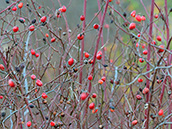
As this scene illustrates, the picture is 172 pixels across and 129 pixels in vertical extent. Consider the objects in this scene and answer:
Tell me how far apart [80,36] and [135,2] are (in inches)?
209

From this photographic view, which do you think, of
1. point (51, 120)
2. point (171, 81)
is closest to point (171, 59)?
point (171, 81)

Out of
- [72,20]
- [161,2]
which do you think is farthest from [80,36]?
[161,2]

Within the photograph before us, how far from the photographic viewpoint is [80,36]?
61.6 inches

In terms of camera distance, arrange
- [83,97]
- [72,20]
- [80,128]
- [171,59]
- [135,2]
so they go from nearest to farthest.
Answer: [83,97], [80,128], [171,59], [72,20], [135,2]

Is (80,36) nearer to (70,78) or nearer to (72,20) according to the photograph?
(70,78)

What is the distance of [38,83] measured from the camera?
Answer: 1545 mm

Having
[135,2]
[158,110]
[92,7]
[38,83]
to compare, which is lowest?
[158,110]

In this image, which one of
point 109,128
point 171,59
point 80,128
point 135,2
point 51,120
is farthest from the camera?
point 135,2

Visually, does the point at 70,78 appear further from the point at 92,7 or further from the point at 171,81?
the point at 92,7

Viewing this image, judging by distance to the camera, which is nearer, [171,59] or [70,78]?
[70,78]

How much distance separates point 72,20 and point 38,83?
182 inches

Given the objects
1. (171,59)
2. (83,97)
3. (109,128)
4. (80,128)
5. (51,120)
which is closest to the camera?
(83,97)

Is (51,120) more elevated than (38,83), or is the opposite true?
(38,83)

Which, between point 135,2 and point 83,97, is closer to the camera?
point 83,97
